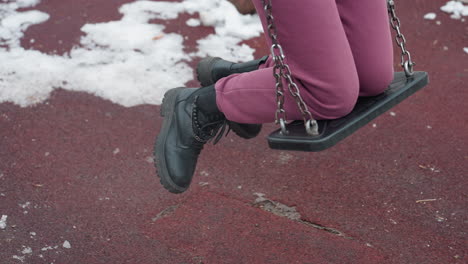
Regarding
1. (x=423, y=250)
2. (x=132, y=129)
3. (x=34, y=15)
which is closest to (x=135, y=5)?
(x=34, y=15)

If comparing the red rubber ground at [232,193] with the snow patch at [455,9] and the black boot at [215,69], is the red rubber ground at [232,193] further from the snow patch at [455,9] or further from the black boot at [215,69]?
the snow patch at [455,9]

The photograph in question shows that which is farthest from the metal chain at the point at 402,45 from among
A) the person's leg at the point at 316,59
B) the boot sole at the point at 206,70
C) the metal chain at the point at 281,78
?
the boot sole at the point at 206,70

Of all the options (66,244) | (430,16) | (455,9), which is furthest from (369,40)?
(455,9)

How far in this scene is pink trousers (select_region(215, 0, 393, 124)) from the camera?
1561mm

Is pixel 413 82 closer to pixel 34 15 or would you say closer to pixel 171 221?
pixel 171 221

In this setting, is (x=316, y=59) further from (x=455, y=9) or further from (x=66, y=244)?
(x=455, y=9)

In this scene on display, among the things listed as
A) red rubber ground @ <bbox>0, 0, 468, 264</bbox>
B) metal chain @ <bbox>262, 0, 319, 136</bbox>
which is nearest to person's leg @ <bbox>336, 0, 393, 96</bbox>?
metal chain @ <bbox>262, 0, 319, 136</bbox>

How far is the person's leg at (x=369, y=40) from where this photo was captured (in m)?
1.69

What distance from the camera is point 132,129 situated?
292cm

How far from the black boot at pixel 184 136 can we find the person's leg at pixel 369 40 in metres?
0.60

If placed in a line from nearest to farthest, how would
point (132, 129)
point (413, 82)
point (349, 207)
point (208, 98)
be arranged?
point (413, 82) → point (208, 98) → point (349, 207) → point (132, 129)

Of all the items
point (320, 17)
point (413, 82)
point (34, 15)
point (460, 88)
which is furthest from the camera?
point (34, 15)

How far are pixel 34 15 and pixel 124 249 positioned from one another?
2329 millimetres

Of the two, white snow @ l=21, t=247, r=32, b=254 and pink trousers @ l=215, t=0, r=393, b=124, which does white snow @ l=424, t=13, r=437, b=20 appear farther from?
white snow @ l=21, t=247, r=32, b=254
